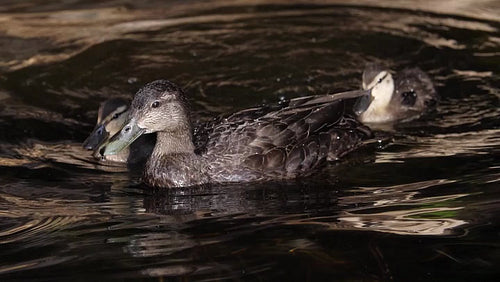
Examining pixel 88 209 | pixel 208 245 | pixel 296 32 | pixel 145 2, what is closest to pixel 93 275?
pixel 208 245

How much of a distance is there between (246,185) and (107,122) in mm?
1757

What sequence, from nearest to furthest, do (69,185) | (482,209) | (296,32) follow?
(482,209) → (69,185) → (296,32)

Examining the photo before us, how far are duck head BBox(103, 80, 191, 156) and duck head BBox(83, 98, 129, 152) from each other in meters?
0.88

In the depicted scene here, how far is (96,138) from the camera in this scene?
912 centimetres

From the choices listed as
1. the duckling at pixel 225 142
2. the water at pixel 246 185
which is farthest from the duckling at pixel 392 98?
the duckling at pixel 225 142

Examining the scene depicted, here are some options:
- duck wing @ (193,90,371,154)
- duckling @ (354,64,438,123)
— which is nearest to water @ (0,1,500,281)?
duckling @ (354,64,438,123)

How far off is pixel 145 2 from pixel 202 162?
5.80m

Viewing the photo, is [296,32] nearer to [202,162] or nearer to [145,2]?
[145,2]

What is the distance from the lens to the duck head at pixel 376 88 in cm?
1001

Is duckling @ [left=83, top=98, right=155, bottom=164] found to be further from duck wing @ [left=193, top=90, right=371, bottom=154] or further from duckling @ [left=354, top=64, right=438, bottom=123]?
duckling @ [left=354, top=64, right=438, bottom=123]

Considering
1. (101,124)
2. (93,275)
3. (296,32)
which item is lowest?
(93,275)

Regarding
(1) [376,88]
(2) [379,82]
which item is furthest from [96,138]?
(2) [379,82]

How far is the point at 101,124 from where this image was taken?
920 cm

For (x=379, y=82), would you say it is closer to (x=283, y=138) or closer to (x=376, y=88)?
(x=376, y=88)
